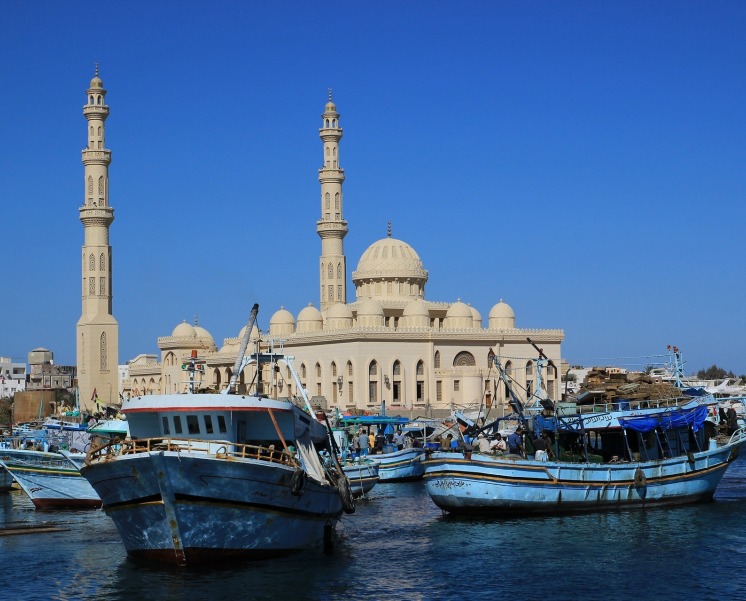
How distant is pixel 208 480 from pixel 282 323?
68.9m

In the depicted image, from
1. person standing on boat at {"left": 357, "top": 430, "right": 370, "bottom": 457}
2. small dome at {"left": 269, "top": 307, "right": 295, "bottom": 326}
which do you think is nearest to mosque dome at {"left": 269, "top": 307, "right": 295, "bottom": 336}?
small dome at {"left": 269, "top": 307, "right": 295, "bottom": 326}

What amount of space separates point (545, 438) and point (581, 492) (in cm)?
220

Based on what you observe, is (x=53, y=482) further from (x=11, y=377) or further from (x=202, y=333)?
(x=11, y=377)

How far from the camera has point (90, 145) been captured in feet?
300

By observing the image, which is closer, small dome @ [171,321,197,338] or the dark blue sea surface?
the dark blue sea surface

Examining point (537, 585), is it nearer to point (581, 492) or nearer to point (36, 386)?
point (581, 492)

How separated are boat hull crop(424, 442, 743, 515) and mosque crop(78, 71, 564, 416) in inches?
1723

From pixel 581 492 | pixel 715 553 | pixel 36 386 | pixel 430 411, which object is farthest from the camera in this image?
pixel 36 386

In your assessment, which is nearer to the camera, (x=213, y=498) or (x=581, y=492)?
(x=213, y=498)

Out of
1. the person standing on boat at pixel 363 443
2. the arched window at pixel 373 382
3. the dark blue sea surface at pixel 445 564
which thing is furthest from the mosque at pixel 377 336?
the dark blue sea surface at pixel 445 564

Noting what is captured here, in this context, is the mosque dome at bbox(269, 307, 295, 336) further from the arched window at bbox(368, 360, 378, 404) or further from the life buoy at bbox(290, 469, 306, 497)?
the life buoy at bbox(290, 469, 306, 497)

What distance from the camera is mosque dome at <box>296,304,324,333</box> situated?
89.9m


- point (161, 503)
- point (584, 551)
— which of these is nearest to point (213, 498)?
point (161, 503)

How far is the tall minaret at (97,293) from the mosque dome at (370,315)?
56.2ft
